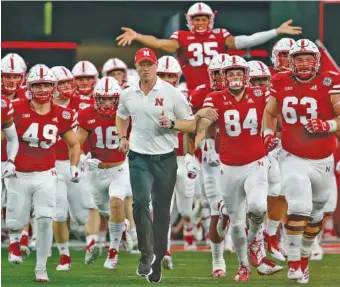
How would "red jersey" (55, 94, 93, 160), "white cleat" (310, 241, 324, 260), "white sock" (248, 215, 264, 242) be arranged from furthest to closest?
1. "white cleat" (310, 241, 324, 260)
2. "red jersey" (55, 94, 93, 160)
3. "white sock" (248, 215, 264, 242)

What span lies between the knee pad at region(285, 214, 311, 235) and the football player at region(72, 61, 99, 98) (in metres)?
4.32

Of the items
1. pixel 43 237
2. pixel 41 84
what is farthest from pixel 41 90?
pixel 43 237

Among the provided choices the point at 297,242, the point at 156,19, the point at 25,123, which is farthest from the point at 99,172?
the point at 156,19

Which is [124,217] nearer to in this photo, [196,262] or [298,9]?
[196,262]

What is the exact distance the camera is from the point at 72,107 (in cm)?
1411

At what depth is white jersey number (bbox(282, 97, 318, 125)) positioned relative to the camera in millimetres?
11209

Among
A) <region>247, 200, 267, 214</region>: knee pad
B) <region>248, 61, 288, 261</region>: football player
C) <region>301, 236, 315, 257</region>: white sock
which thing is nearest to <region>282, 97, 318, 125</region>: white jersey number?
<region>247, 200, 267, 214</region>: knee pad

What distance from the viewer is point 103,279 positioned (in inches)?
460

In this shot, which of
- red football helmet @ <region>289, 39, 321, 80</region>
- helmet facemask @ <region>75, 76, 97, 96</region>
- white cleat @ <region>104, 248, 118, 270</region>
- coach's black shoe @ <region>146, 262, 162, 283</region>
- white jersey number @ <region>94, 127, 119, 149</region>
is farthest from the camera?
helmet facemask @ <region>75, 76, 97, 96</region>

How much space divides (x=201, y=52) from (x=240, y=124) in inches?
121

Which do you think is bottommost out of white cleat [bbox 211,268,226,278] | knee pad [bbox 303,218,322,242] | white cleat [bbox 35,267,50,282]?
white cleat [bbox 211,268,226,278]

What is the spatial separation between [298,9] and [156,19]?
180cm

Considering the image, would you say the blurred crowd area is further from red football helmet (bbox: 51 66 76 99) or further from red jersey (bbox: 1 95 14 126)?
red jersey (bbox: 1 95 14 126)

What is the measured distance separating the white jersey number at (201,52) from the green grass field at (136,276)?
195cm
